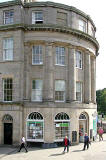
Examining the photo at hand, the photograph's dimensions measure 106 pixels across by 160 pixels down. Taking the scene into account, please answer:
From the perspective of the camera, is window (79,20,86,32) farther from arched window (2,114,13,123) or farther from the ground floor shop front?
arched window (2,114,13,123)

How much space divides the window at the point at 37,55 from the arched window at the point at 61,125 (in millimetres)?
6588

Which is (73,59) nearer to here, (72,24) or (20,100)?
(72,24)

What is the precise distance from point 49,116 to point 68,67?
20.8ft

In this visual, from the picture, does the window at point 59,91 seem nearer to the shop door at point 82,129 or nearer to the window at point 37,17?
the shop door at point 82,129

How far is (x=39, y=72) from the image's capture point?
29.8 metres

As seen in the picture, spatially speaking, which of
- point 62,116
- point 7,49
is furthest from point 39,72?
point 62,116

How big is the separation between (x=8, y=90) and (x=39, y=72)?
4.10 metres

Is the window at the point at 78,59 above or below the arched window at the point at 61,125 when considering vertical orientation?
above

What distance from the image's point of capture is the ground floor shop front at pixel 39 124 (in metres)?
28.4

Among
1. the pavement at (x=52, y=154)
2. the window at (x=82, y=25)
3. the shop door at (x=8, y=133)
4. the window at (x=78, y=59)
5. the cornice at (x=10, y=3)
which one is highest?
the cornice at (x=10, y=3)

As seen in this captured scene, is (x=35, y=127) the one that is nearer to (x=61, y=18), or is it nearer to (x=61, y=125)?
(x=61, y=125)

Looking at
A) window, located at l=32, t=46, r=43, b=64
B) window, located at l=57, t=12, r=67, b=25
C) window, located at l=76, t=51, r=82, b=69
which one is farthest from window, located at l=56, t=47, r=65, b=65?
window, located at l=57, t=12, r=67, b=25

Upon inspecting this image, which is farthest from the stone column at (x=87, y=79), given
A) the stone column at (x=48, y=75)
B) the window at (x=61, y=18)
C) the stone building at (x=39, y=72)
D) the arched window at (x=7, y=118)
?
the arched window at (x=7, y=118)

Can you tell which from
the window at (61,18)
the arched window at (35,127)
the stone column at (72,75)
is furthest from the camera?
the window at (61,18)
